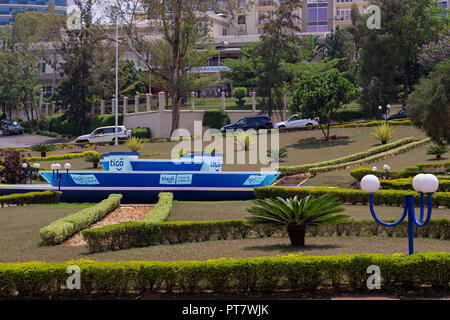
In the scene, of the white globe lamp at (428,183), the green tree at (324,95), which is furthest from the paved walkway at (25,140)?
the white globe lamp at (428,183)

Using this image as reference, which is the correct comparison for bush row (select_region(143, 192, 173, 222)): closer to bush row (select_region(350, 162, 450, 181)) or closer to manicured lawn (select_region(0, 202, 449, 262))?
manicured lawn (select_region(0, 202, 449, 262))

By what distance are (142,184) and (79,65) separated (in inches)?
1436

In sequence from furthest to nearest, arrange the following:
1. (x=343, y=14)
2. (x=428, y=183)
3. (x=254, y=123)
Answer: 1. (x=343, y=14)
2. (x=254, y=123)
3. (x=428, y=183)

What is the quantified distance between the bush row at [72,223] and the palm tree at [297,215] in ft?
13.5

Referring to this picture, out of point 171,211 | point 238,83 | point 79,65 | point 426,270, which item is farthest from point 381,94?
point 426,270

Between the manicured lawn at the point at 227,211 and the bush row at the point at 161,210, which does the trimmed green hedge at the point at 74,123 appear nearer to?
the bush row at the point at 161,210

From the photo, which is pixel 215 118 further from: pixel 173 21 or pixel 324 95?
pixel 324 95

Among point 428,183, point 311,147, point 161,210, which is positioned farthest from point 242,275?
point 311,147

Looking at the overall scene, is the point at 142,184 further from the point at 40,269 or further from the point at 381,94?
the point at 381,94

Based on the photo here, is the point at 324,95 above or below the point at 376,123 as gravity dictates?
above

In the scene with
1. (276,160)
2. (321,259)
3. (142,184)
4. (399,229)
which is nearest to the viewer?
(321,259)

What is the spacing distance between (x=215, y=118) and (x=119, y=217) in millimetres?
33496

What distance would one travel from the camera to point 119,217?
53.2ft

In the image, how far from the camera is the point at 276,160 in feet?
97.9
